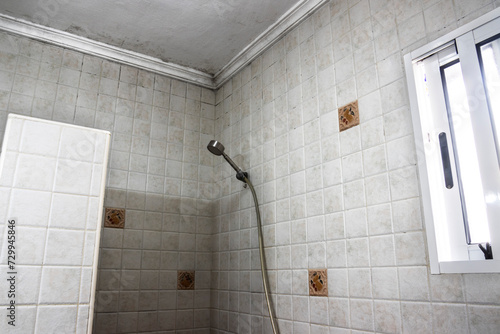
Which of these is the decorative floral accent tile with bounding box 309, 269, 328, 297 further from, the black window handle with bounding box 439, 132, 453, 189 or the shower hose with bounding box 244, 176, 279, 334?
the black window handle with bounding box 439, 132, 453, 189

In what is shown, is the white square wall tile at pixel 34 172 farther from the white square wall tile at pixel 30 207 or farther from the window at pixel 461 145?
the window at pixel 461 145

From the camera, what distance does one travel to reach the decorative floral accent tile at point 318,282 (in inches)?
54.6

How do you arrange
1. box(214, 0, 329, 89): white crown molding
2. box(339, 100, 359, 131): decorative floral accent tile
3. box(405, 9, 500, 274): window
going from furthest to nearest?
box(214, 0, 329, 89): white crown molding
box(339, 100, 359, 131): decorative floral accent tile
box(405, 9, 500, 274): window

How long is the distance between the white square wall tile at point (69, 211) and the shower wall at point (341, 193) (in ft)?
2.62

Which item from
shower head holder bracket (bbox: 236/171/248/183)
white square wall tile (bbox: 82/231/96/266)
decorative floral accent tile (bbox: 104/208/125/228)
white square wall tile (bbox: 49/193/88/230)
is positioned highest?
shower head holder bracket (bbox: 236/171/248/183)

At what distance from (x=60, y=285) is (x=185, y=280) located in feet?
3.00

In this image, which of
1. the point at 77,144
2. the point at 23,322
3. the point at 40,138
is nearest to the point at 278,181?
the point at 77,144

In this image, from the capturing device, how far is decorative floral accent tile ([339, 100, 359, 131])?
138 cm

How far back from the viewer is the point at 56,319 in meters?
1.14

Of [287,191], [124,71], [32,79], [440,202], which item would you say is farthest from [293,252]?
[32,79]

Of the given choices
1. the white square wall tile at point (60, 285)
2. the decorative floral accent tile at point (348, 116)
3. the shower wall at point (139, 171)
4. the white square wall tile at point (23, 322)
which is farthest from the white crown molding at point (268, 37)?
the white square wall tile at point (23, 322)

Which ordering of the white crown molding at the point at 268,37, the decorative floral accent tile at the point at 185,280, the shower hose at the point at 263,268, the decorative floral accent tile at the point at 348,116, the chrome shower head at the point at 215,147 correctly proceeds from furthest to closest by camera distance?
the decorative floral accent tile at the point at 185,280, the chrome shower head at the point at 215,147, the white crown molding at the point at 268,37, the shower hose at the point at 263,268, the decorative floral accent tile at the point at 348,116

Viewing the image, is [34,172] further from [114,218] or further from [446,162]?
[446,162]

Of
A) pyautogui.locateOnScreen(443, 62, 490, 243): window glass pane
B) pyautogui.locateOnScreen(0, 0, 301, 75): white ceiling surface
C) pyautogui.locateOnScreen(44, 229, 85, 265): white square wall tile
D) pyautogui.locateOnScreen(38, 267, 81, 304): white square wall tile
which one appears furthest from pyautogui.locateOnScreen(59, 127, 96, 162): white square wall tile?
pyautogui.locateOnScreen(443, 62, 490, 243): window glass pane
